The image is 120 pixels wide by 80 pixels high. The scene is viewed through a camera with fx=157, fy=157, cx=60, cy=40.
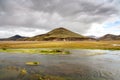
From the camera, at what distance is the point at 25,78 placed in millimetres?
24859

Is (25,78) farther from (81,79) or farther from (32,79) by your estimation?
(81,79)

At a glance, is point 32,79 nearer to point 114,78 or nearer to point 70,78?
point 70,78

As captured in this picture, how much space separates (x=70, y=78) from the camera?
2534cm

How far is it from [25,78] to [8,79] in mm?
2587

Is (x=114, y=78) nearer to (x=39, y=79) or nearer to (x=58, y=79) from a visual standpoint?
(x=58, y=79)

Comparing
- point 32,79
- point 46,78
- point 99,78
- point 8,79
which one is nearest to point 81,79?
point 99,78

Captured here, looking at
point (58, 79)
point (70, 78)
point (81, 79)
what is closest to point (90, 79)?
point (81, 79)

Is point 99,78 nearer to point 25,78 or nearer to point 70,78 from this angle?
point 70,78

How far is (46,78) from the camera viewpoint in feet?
81.3

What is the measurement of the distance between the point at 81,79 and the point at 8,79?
11.4 m

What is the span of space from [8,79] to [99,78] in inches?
565

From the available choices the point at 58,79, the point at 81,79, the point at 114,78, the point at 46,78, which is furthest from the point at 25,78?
the point at 114,78

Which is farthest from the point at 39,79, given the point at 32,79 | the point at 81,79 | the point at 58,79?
the point at 81,79

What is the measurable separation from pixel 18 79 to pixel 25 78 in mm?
1103
